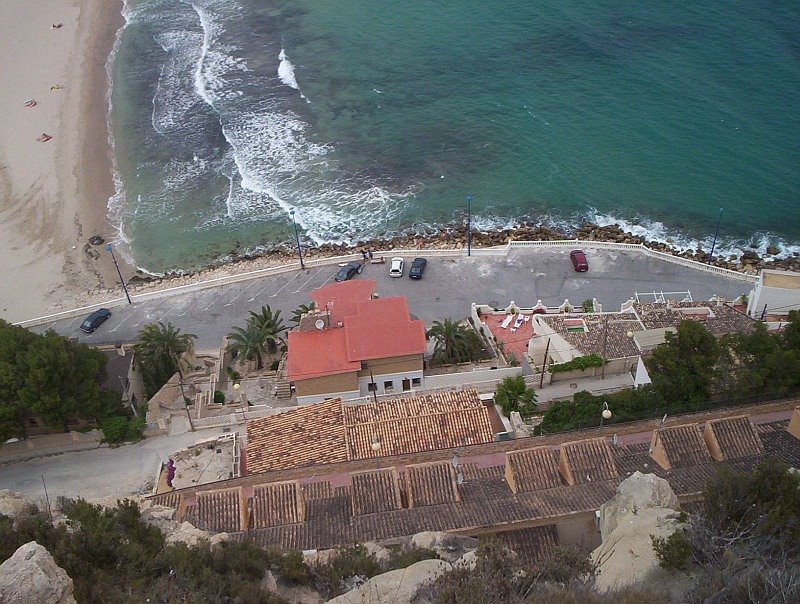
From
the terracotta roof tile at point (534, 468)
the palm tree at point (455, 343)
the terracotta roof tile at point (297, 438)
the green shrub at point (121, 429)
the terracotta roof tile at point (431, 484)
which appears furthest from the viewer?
the palm tree at point (455, 343)

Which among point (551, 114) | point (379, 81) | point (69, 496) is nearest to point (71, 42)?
point (379, 81)

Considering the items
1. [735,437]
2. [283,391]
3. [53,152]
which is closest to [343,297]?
[283,391]

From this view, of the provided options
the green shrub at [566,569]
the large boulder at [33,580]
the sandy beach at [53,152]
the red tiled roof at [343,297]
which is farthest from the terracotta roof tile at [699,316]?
the sandy beach at [53,152]

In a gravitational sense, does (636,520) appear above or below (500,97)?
above

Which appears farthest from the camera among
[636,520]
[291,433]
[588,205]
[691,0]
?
[691,0]

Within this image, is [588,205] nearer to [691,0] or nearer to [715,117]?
[715,117]

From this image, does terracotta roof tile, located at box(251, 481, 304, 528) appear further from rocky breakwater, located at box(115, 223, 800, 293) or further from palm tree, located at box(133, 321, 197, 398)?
rocky breakwater, located at box(115, 223, 800, 293)

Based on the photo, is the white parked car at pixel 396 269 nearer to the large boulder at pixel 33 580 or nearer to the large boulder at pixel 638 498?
the large boulder at pixel 638 498
